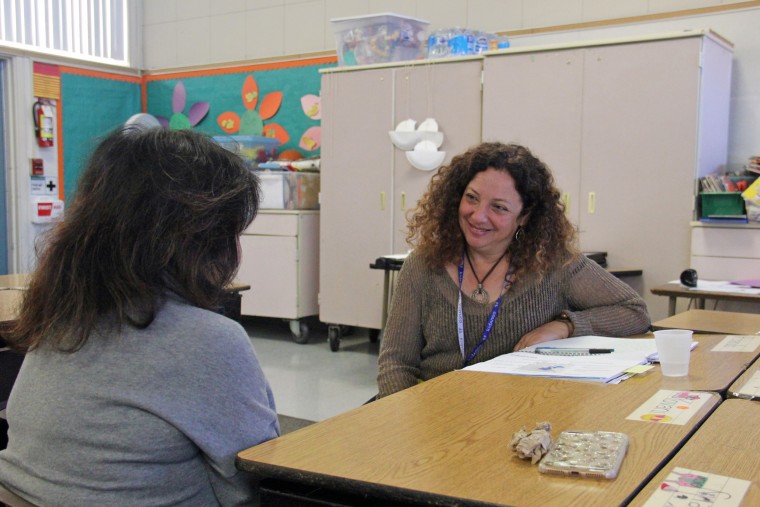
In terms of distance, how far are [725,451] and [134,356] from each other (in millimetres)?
891

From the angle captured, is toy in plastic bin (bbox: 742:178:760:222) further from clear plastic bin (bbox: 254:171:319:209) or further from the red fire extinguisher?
the red fire extinguisher

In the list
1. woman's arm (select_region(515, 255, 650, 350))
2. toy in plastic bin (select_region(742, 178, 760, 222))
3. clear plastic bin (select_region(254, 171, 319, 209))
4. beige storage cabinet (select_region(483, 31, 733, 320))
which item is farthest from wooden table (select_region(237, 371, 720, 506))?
clear plastic bin (select_region(254, 171, 319, 209))

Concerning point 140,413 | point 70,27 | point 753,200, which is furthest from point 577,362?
point 70,27

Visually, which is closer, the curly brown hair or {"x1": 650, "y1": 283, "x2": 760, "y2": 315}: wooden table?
the curly brown hair

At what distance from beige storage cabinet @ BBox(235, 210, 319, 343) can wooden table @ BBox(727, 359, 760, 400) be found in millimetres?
4295

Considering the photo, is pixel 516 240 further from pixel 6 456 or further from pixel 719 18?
pixel 719 18

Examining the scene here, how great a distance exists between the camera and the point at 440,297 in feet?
7.41

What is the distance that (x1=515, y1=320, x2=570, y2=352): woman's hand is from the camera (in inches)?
86.0

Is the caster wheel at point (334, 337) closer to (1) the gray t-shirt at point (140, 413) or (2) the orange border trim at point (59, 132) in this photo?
(2) the orange border trim at point (59, 132)

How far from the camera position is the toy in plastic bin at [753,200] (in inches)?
165

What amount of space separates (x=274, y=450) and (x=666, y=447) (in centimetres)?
59

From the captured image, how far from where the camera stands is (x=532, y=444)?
1202mm

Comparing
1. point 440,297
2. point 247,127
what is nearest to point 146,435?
point 440,297

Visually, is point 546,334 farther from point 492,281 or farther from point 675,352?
point 675,352
